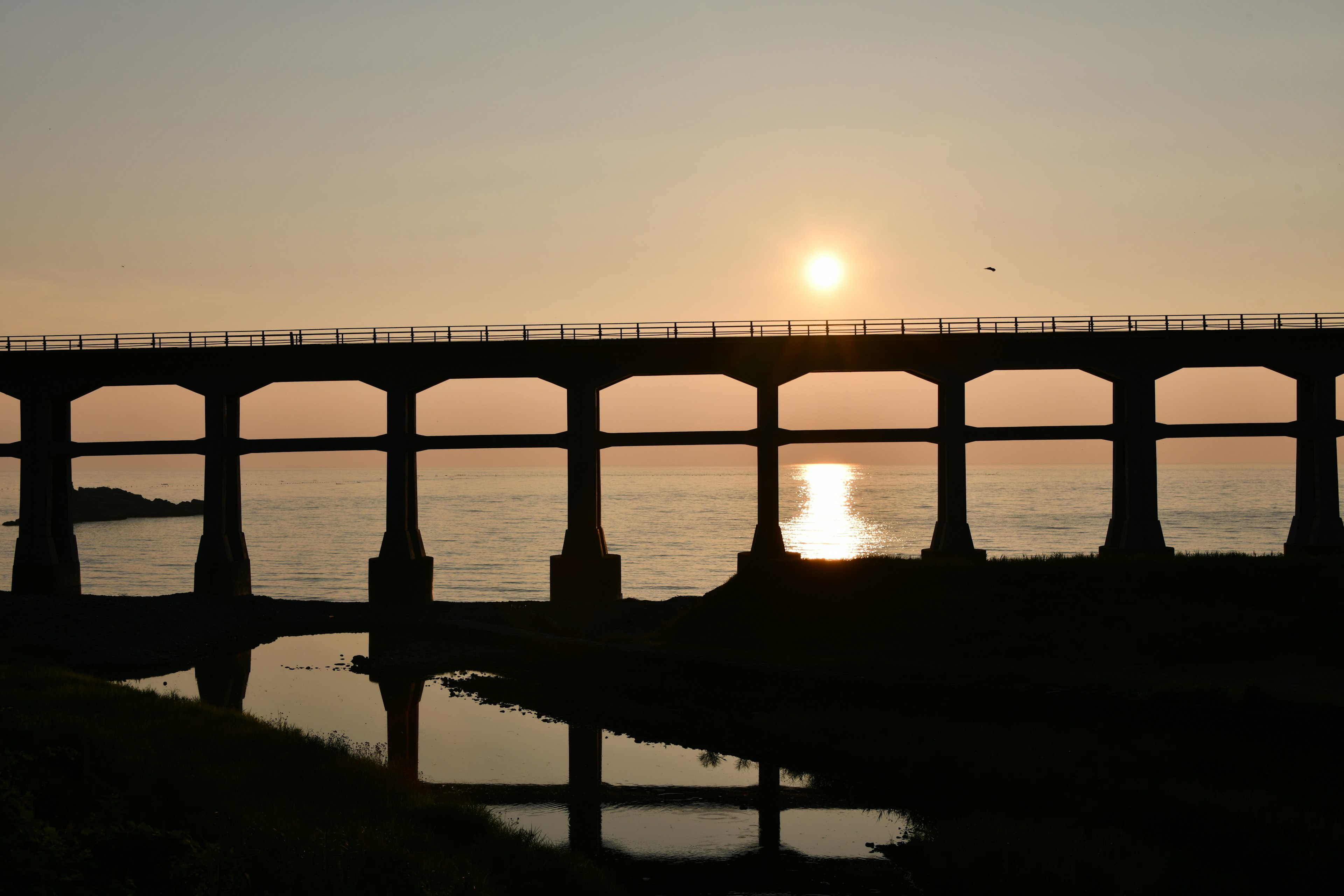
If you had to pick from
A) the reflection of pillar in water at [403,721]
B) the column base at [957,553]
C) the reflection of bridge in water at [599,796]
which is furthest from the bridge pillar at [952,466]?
the reflection of bridge in water at [599,796]

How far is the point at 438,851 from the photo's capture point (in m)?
12.9

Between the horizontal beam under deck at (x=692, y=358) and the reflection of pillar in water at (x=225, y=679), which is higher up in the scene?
the horizontal beam under deck at (x=692, y=358)

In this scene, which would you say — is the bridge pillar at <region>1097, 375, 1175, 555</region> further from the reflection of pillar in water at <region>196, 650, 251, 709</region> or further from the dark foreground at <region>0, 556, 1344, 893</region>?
the reflection of pillar in water at <region>196, 650, 251, 709</region>

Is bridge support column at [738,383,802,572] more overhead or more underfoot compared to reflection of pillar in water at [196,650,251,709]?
more overhead

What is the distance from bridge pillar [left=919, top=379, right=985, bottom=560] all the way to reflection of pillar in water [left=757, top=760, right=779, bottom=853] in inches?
1021

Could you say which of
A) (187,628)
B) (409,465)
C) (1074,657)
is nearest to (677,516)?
(409,465)

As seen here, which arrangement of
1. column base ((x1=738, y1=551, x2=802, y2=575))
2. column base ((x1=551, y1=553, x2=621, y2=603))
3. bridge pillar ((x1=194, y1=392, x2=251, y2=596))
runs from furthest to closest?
bridge pillar ((x1=194, y1=392, x2=251, y2=596)) < column base ((x1=551, y1=553, x2=621, y2=603)) < column base ((x1=738, y1=551, x2=802, y2=575))

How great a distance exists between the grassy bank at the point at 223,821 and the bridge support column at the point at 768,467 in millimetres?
26532

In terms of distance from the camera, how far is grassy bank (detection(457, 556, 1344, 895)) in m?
13.9

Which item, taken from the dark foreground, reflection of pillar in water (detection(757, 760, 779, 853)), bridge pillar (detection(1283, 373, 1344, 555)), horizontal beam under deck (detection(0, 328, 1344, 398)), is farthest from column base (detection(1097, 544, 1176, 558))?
reflection of pillar in water (detection(757, 760, 779, 853))

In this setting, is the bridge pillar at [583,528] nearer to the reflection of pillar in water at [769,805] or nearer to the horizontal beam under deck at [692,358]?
the horizontal beam under deck at [692,358]

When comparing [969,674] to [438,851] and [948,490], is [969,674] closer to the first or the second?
[438,851]

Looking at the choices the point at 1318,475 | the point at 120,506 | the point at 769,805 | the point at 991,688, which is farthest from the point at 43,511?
the point at 120,506

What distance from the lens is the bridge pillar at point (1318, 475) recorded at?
43500mm
